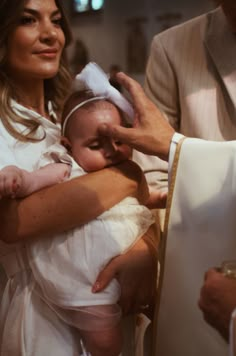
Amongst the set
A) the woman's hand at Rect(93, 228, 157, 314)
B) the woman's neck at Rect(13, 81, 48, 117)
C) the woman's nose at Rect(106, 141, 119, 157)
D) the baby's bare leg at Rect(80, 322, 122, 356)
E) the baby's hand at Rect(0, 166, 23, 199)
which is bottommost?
the baby's bare leg at Rect(80, 322, 122, 356)

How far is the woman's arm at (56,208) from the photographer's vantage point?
155 cm

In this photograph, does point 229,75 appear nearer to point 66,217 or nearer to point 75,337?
point 66,217

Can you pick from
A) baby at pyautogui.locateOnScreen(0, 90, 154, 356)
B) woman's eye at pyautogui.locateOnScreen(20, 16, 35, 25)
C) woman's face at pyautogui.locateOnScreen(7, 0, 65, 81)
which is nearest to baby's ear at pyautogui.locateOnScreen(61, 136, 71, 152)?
baby at pyautogui.locateOnScreen(0, 90, 154, 356)

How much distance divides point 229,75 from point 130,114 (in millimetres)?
378

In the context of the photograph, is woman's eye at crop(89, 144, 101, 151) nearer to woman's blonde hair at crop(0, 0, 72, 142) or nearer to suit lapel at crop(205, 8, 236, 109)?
woman's blonde hair at crop(0, 0, 72, 142)

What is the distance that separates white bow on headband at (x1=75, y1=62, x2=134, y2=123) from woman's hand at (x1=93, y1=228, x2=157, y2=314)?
336 mm

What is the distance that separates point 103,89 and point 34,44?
0.84 feet

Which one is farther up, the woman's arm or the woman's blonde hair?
the woman's blonde hair

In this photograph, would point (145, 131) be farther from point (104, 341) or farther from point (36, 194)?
point (104, 341)

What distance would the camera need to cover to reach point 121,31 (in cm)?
383

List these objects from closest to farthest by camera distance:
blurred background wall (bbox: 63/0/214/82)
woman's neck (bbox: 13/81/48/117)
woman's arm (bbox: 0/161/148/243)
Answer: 1. woman's arm (bbox: 0/161/148/243)
2. woman's neck (bbox: 13/81/48/117)
3. blurred background wall (bbox: 63/0/214/82)

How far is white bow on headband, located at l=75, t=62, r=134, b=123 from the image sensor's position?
1649 mm

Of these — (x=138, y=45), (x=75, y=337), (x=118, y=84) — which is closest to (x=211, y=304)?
(x=75, y=337)

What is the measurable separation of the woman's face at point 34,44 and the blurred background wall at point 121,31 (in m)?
1.93
